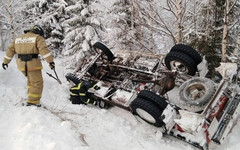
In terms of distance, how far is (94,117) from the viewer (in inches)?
223

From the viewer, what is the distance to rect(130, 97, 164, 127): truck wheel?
479cm

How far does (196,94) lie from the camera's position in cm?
510

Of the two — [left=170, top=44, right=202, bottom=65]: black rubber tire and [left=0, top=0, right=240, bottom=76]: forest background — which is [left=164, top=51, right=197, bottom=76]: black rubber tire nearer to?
[left=170, top=44, right=202, bottom=65]: black rubber tire

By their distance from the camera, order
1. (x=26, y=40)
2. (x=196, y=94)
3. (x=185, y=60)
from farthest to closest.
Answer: (x=26, y=40), (x=185, y=60), (x=196, y=94)

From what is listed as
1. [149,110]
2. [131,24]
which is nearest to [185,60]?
[149,110]

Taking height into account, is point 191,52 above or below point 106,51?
above

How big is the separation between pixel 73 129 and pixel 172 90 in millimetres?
2505

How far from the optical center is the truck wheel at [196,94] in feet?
15.3

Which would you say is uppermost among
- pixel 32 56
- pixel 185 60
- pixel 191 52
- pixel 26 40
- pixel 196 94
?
pixel 191 52

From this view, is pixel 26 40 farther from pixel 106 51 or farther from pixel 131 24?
pixel 131 24

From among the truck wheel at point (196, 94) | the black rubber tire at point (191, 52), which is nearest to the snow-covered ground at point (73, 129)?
the truck wheel at point (196, 94)

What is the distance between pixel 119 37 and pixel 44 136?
10836 millimetres

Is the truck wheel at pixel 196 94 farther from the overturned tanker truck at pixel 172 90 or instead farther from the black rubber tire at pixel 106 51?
the black rubber tire at pixel 106 51

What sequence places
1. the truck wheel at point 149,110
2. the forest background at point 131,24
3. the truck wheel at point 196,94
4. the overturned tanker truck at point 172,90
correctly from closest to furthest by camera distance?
the overturned tanker truck at point 172,90, the truck wheel at point 196,94, the truck wheel at point 149,110, the forest background at point 131,24
